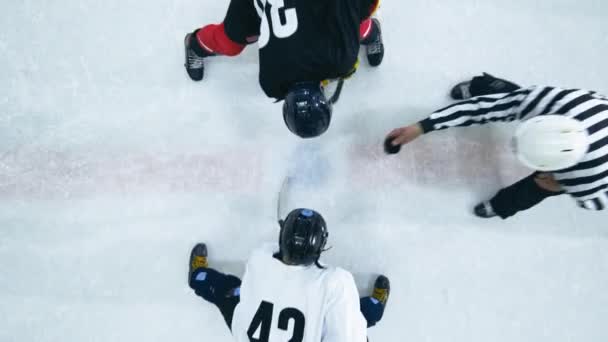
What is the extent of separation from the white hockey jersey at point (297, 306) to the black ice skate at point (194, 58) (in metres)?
0.98

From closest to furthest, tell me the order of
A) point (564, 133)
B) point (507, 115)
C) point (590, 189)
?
point (564, 133) < point (590, 189) < point (507, 115)

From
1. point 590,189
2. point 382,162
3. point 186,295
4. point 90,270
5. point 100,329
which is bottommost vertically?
point 100,329

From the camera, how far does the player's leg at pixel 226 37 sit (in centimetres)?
144

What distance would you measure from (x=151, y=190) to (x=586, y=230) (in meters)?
2.06

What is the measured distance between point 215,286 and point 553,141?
4.58 ft

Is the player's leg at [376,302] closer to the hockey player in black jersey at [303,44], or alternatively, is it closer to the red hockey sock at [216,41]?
the hockey player in black jersey at [303,44]

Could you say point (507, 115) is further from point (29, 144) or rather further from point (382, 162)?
point (29, 144)

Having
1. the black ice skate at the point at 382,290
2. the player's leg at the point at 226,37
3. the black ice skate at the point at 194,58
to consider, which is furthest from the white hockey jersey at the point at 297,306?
the black ice skate at the point at 194,58

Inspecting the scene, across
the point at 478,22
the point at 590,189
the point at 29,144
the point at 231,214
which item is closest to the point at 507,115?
the point at 590,189

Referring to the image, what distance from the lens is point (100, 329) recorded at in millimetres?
1826

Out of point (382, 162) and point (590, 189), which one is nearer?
point (590, 189)

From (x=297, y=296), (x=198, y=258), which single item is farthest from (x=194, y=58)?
(x=297, y=296)

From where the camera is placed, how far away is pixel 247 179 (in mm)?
1853

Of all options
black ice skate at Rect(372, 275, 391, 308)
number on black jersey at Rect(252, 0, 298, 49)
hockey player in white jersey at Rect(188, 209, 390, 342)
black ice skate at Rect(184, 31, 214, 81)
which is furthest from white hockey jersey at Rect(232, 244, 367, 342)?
black ice skate at Rect(184, 31, 214, 81)
